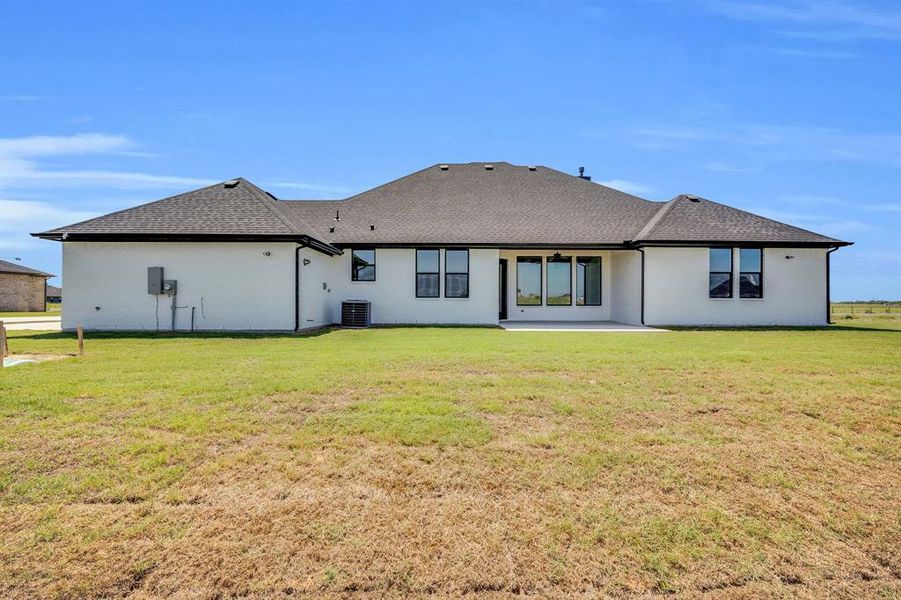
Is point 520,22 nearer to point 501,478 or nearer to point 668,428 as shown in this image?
point 668,428

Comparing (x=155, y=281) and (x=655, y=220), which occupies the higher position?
(x=655, y=220)

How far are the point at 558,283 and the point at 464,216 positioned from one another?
4.81 meters

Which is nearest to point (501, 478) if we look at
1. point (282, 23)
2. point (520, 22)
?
point (520, 22)

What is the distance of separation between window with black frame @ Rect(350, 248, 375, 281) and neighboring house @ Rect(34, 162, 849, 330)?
0.18 ft

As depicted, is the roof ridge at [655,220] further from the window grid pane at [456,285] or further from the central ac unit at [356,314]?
the central ac unit at [356,314]

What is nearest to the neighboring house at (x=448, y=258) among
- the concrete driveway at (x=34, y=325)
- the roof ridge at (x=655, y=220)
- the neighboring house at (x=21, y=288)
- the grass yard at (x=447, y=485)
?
the roof ridge at (x=655, y=220)

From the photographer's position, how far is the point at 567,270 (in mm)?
18812

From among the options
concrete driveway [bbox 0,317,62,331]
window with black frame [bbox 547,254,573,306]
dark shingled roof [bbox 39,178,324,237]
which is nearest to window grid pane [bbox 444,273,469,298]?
window with black frame [bbox 547,254,573,306]

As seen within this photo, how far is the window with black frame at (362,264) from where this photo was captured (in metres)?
17.3

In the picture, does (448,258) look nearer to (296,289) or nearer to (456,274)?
(456,274)

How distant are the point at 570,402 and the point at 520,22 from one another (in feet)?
29.2

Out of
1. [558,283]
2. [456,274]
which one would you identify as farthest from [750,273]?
[456,274]

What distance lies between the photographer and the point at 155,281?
1372 centimetres

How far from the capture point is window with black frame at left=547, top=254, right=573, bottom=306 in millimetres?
18766
